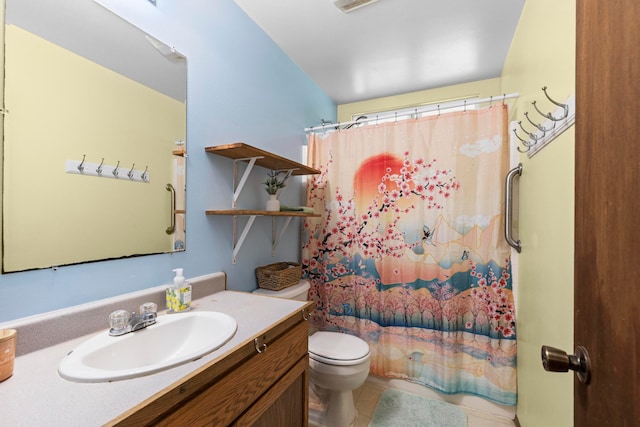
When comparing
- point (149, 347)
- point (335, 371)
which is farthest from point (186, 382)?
point (335, 371)

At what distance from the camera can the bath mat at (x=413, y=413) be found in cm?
170

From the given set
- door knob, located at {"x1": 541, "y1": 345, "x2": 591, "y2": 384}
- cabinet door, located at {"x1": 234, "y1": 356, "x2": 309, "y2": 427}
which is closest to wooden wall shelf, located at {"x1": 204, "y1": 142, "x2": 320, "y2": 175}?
cabinet door, located at {"x1": 234, "y1": 356, "x2": 309, "y2": 427}

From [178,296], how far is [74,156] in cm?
62

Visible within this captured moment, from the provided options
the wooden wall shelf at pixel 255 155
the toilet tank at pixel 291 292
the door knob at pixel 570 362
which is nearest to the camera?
the door knob at pixel 570 362

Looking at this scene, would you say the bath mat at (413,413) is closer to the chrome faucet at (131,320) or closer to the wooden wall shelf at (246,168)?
the wooden wall shelf at (246,168)

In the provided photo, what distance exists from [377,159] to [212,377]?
179cm

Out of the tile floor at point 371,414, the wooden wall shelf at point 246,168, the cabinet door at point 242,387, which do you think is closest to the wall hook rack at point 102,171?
the wooden wall shelf at point 246,168

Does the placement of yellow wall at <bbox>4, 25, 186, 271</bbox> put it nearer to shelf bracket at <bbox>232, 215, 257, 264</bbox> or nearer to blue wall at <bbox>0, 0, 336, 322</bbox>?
blue wall at <bbox>0, 0, 336, 322</bbox>

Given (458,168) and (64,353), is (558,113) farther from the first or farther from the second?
(64,353)

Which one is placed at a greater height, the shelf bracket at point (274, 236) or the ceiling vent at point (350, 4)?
the ceiling vent at point (350, 4)

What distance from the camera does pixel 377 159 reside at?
211 centimetres

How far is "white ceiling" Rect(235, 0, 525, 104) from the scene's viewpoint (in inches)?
63.9

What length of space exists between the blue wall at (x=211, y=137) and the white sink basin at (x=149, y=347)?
210mm

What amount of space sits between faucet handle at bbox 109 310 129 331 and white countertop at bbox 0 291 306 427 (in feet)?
0.32
